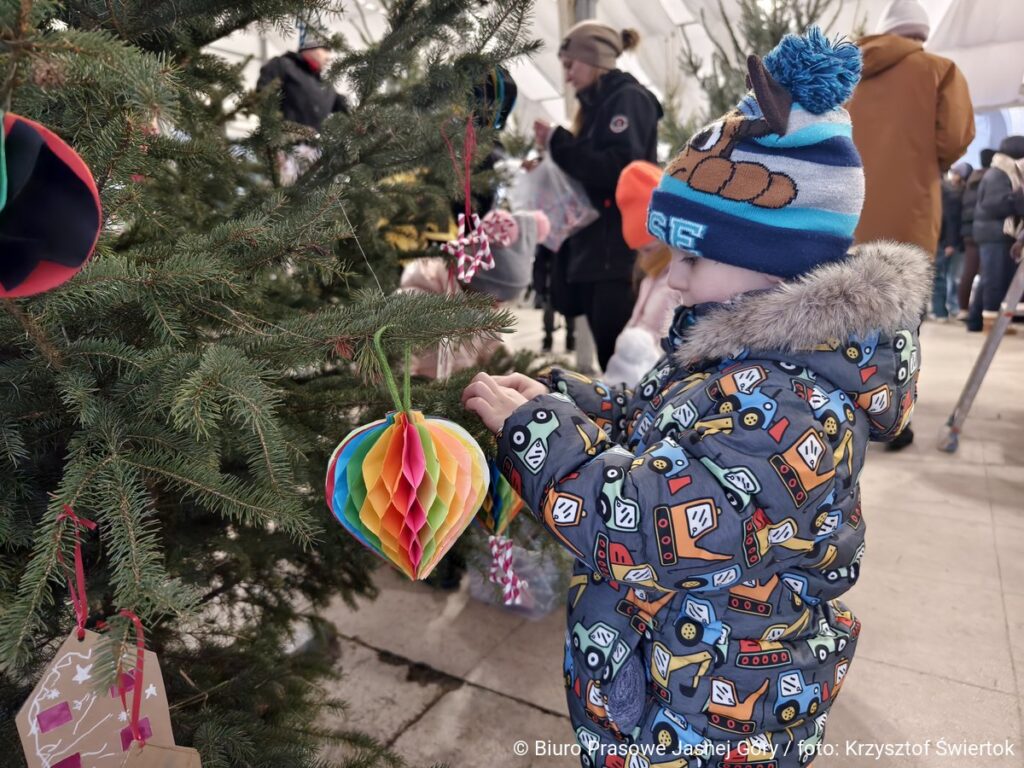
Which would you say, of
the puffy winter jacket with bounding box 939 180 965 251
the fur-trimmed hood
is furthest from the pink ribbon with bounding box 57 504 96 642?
the puffy winter jacket with bounding box 939 180 965 251

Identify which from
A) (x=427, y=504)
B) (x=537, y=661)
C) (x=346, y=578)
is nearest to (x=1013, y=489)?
(x=537, y=661)

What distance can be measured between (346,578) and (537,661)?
27.3 inches

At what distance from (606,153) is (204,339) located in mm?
2314

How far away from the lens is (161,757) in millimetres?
693

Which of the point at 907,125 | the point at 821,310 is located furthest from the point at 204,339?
the point at 907,125

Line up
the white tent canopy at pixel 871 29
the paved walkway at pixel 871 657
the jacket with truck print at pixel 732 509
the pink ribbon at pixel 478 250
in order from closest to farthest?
1. the jacket with truck print at pixel 732 509
2. the pink ribbon at pixel 478 250
3. the paved walkway at pixel 871 657
4. the white tent canopy at pixel 871 29

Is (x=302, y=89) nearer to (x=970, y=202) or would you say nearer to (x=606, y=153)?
(x=606, y=153)

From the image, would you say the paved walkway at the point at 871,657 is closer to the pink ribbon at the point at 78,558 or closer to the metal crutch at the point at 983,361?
the metal crutch at the point at 983,361

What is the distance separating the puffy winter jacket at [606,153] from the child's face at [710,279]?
75.0 inches

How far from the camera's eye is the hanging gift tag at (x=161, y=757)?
69 cm

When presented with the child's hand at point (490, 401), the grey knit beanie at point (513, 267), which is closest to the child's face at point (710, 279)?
the child's hand at point (490, 401)

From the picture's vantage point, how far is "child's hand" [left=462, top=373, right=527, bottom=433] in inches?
38.0

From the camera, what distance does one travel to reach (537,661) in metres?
1.99

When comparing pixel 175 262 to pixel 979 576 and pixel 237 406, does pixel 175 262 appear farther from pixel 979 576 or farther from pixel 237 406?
pixel 979 576
